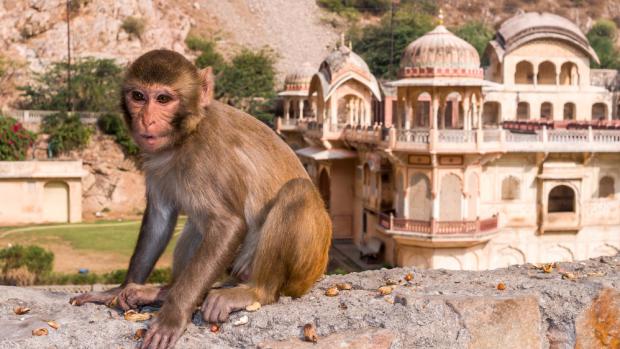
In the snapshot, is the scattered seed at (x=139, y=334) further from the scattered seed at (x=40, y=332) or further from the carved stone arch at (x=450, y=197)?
the carved stone arch at (x=450, y=197)

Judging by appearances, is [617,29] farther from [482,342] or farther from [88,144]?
[482,342]

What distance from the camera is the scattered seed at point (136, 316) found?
357 cm

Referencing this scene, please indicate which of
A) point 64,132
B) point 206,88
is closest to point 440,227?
point 206,88

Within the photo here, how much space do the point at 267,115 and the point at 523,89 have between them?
11280mm

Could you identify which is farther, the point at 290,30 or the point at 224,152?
the point at 290,30

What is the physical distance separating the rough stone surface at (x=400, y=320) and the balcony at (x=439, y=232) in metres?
15.1

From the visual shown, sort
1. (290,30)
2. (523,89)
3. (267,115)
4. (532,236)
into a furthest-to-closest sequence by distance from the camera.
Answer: (290,30) < (267,115) < (523,89) < (532,236)

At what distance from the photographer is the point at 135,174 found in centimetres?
3188

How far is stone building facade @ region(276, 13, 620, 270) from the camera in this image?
19000 mm

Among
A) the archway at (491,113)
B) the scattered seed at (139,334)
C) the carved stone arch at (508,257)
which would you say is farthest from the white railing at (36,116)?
the scattered seed at (139,334)

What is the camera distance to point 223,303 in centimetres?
356

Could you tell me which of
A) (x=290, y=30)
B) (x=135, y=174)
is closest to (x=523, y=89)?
(x=135, y=174)

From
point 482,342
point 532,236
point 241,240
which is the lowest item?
point 532,236

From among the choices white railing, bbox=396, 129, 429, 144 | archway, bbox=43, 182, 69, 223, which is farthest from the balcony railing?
archway, bbox=43, 182, 69, 223
